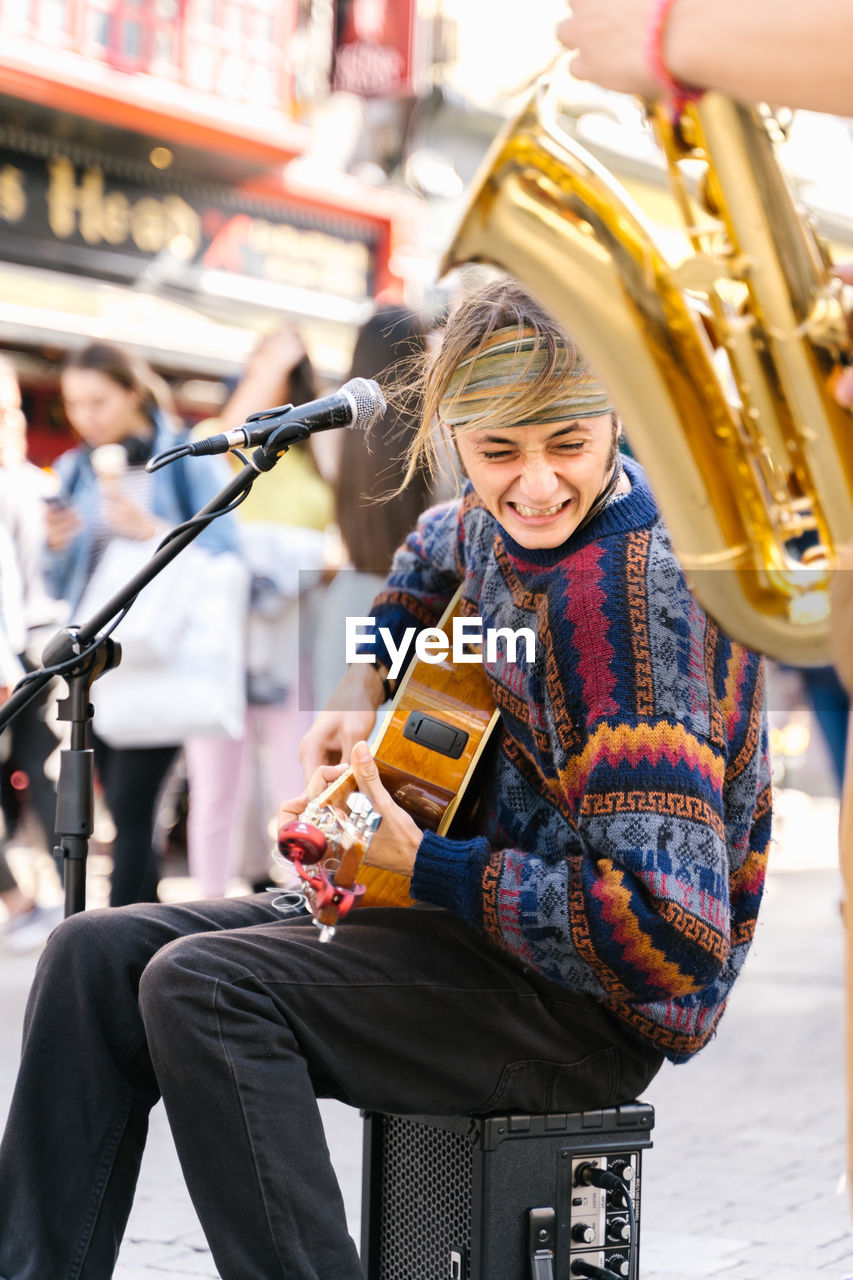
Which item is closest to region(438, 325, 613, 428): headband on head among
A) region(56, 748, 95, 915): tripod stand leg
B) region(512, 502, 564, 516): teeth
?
region(512, 502, 564, 516): teeth

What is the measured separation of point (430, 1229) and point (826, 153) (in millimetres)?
15203

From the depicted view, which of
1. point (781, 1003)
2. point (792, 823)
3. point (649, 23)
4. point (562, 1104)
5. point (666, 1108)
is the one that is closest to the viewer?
point (649, 23)

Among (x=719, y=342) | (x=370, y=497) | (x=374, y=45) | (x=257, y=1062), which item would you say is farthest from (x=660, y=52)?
(x=374, y=45)

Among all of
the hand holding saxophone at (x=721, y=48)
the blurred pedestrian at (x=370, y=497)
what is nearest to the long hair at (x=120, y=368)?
the blurred pedestrian at (x=370, y=497)

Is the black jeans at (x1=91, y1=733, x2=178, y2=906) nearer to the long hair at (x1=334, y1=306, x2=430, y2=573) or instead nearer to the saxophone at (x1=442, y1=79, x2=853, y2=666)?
the long hair at (x1=334, y1=306, x2=430, y2=573)

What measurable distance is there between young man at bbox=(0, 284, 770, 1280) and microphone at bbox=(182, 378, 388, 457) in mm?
116

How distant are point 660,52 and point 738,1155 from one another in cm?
282

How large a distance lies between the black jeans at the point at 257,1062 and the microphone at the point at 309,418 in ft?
2.20

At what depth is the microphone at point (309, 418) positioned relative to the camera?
2.26 meters

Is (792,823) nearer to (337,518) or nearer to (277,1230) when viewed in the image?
(337,518)

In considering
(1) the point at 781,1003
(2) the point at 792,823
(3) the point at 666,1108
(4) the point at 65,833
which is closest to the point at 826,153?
(2) the point at 792,823

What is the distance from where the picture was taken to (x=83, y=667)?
7.69ft

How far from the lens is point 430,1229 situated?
7.24 feet

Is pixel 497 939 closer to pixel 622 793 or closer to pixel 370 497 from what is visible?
pixel 622 793
